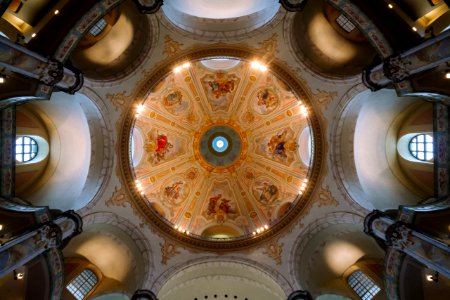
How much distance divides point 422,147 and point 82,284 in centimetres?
1646

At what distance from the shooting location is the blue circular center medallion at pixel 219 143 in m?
27.0

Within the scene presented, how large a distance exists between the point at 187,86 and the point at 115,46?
7.21 meters

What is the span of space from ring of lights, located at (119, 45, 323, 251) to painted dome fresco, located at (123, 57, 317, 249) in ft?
9.44

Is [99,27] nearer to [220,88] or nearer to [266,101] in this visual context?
[220,88]

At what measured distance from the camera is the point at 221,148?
27.0 m

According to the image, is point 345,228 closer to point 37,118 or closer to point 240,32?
point 240,32

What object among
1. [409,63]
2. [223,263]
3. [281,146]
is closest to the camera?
[409,63]

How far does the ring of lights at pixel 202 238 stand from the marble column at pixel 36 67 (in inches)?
221

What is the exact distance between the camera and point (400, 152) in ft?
60.5

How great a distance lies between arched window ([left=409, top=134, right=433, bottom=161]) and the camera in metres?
17.7

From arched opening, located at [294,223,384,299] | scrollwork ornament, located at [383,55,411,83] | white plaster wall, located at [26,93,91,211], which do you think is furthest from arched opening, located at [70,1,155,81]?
arched opening, located at [294,223,384,299]

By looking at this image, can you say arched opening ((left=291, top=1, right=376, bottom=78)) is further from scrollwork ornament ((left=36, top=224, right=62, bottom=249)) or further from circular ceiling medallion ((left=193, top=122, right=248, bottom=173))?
scrollwork ornament ((left=36, top=224, right=62, bottom=249))

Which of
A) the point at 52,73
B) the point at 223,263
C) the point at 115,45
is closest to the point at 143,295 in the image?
the point at 223,263

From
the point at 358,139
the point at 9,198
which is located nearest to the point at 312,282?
the point at 358,139
